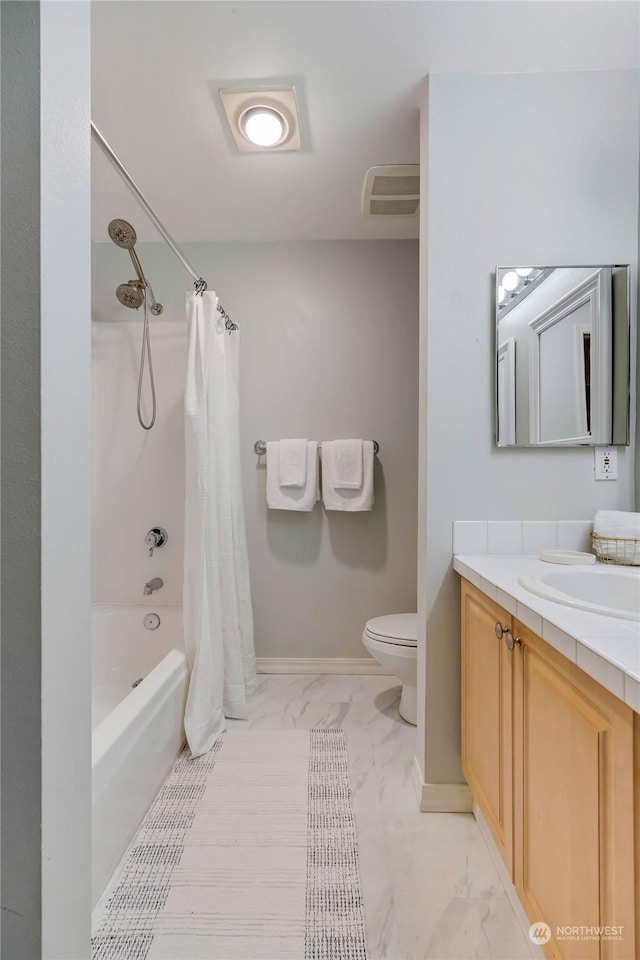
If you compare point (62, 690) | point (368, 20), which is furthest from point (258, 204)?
point (62, 690)

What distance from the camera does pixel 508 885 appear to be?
1.26 m

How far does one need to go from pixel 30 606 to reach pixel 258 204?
225 cm

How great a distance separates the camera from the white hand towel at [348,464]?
8.55 ft

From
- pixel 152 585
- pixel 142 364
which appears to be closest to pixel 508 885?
pixel 152 585

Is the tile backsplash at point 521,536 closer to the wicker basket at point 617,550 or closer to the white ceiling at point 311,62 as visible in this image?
the wicker basket at point 617,550

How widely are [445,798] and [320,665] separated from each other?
3.84ft

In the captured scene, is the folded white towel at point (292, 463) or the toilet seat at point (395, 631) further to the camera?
the folded white towel at point (292, 463)

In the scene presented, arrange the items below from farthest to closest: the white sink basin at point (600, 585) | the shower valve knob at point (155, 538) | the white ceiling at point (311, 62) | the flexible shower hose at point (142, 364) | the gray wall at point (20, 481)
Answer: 1. the shower valve knob at point (155, 538)
2. the flexible shower hose at point (142, 364)
3. the white ceiling at point (311, 62)
4. the white sink basin at point (600, 585)
5. the gray wall at point (20, 481)

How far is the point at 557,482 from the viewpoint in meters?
1.61

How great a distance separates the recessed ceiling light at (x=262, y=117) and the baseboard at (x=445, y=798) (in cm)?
231

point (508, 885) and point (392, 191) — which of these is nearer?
point (508, 885)

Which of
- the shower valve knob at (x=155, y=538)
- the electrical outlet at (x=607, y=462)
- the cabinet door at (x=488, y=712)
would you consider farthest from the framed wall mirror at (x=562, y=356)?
the shower valve knob at (x=155, y=538)

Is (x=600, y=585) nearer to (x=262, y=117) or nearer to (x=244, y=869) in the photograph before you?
(x=244, y=869)

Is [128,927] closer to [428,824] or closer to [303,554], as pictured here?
[428,824]
